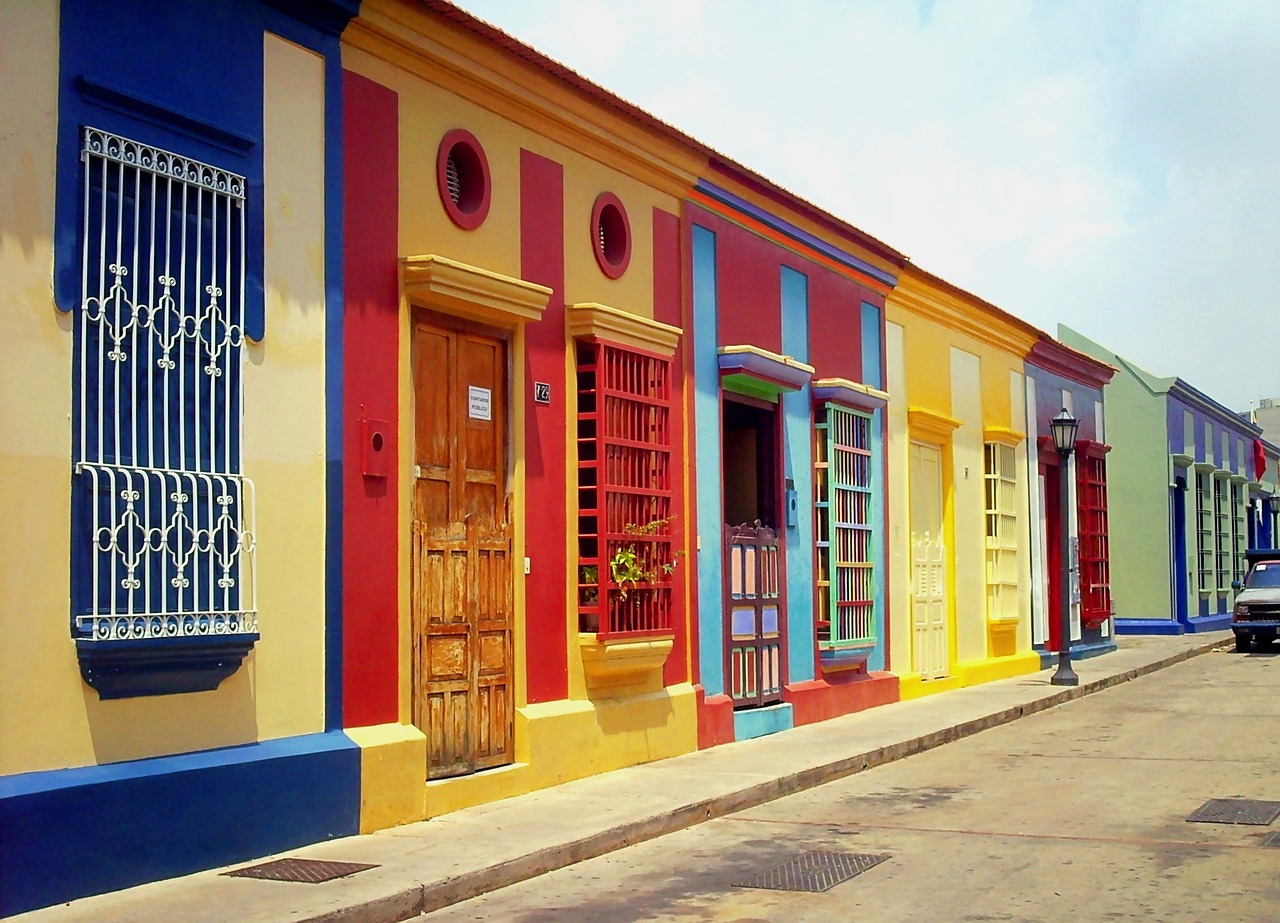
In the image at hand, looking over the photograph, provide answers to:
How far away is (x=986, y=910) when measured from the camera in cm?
694

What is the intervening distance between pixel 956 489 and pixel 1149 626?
1446 centimetres

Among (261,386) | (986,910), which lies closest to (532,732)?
(261,386)

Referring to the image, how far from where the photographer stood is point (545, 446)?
10.9 m

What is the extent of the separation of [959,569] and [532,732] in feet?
33.5

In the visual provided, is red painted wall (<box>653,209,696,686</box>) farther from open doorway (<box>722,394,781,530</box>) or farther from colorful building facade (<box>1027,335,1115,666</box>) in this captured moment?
colorful building facade (<box>1027,335,1115,666</box>)

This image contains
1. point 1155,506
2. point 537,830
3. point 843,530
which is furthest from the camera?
point 1155,506

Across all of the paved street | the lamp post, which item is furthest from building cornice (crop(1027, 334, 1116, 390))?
the paved street

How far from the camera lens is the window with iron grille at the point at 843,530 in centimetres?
1541

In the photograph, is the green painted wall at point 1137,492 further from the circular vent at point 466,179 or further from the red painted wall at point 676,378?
the circular vent at point 466,179

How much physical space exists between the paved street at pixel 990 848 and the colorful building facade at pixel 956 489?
4.04 m

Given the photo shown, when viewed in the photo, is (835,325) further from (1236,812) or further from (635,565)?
(1236,812)

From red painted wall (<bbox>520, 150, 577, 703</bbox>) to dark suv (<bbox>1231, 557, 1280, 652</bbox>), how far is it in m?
19.3

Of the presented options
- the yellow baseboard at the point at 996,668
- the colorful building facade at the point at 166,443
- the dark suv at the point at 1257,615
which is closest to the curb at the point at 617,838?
the colorful building facade at the point at 166,443

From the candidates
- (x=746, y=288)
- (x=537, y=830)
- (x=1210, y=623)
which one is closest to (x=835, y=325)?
(x=746, y=288)
